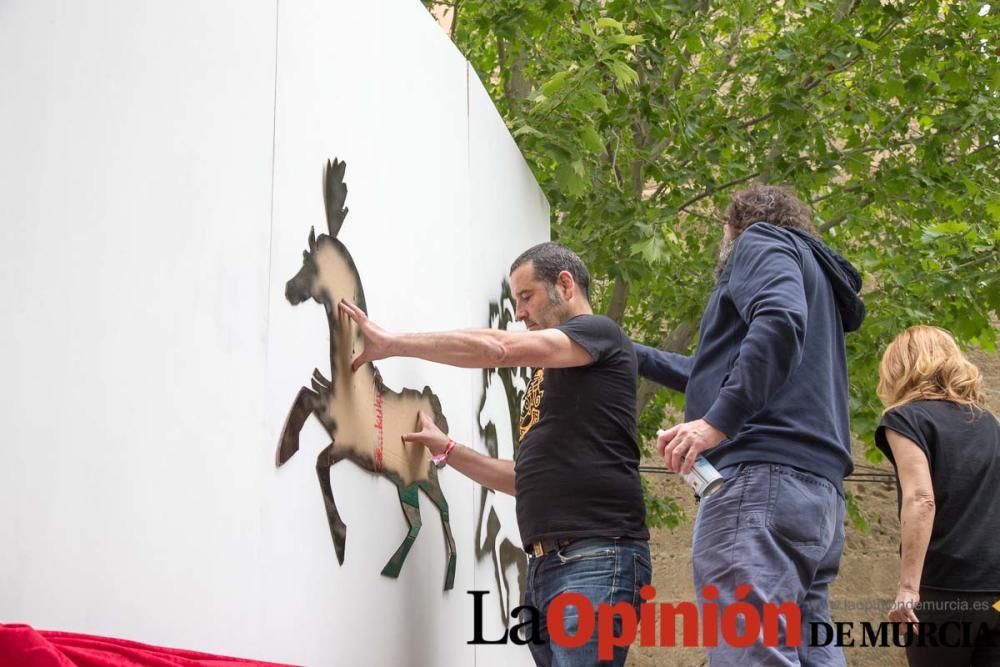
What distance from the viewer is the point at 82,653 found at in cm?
133

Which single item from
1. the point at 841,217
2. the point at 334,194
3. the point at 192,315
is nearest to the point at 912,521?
the point at 334,194

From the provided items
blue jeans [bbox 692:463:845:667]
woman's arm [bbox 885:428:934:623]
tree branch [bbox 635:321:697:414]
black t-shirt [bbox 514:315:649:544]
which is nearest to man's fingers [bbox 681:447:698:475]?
blue jeans [bbox 692:463:845:667]

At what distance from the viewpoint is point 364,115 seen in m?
2.78

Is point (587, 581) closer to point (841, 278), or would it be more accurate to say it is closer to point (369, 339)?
point (369, 339)

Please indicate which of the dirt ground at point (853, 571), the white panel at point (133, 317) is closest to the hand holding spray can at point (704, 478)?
the white panel at point (133, 317)

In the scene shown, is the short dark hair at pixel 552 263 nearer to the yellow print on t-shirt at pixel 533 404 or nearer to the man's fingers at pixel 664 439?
the yellow print on t-shirt at pixel 533 404

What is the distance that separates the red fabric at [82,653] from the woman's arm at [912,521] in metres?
2.22

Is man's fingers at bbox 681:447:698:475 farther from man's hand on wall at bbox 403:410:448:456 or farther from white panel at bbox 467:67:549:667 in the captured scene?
white panel at bbox 467:67:549:667

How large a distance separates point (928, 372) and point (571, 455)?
122 cm

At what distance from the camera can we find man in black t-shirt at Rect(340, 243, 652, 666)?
2.76 meters

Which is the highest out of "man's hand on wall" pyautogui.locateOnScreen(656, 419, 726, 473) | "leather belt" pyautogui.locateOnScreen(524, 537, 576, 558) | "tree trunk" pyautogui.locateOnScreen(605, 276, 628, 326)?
"tree trunk" pyautogui.locateOnScreen(605, 276, 628, 326)

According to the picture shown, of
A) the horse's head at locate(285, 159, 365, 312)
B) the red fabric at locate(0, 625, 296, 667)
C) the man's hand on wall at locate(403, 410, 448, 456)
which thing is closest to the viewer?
the red fabric at locate(0, 625, 296, 667)

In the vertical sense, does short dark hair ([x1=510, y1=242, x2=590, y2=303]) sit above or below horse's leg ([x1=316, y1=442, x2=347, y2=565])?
above

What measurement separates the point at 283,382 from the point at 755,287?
43.3 inches
